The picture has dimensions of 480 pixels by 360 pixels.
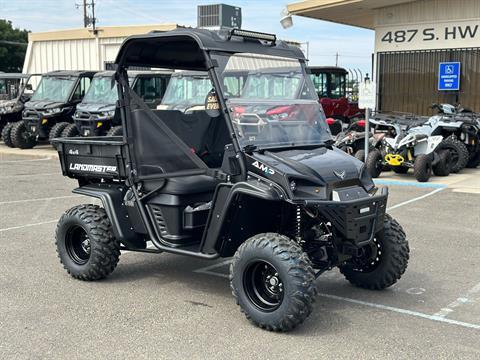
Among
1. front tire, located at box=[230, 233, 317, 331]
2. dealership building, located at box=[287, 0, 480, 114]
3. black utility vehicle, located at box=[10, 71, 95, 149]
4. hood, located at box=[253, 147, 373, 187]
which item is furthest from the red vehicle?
front tire, located at box=[230, 233, 317, 331]

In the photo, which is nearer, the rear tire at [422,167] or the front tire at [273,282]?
the front tire at [273,282]

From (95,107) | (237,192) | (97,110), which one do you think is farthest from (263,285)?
(95,107)

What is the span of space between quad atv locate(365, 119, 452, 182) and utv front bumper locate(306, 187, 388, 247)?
7.43 metres

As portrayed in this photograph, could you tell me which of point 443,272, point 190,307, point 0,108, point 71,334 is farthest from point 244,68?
point 0,108

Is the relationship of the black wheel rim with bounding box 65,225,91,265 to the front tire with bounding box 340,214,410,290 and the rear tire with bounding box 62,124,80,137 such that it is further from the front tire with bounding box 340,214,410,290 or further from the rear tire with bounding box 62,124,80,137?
the rear tire with bounding box 62,124,80,137

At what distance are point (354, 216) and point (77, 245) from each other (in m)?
2.68

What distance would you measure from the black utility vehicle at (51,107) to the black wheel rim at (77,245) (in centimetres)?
1202

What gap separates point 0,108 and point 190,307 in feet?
54.6

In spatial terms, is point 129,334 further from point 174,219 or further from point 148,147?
point 148,147

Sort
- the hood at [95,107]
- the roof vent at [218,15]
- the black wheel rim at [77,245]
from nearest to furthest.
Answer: the black wheel rim at [77,245]
the hood at [95,107]
the roof vent at [218,15]

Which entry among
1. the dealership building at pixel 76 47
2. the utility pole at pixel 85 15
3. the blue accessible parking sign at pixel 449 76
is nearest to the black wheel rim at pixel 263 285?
the blue accessible parking sign at pixel 449 76

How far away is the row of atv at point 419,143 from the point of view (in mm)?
12133

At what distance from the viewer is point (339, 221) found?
438cm

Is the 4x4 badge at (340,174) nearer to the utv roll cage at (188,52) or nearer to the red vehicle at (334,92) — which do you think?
the utv roll cage at (188,52)
